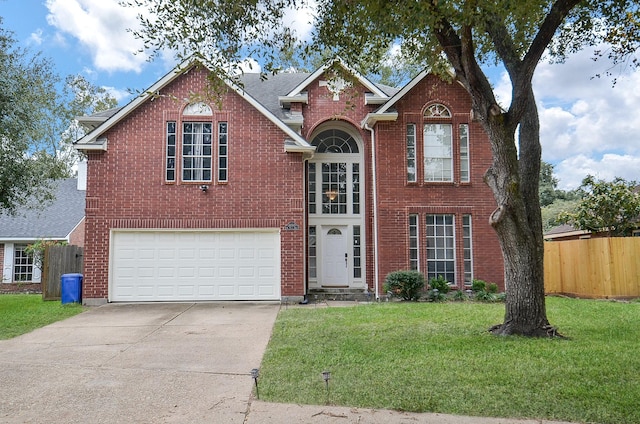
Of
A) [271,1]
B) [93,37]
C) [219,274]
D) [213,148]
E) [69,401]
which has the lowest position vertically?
[69,401]

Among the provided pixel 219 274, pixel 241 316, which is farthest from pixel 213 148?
pixel 241 316

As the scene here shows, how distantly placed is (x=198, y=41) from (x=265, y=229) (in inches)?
262

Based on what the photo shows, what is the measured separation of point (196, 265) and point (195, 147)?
134 inches

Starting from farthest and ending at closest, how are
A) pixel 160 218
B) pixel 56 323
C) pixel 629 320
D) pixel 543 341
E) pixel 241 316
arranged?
pixel 160 218
pixel 241 316
pixel 56 323
pixel 629 320
pixel 543 341

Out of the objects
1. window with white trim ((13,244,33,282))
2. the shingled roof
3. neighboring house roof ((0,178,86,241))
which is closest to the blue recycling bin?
the shingled roof

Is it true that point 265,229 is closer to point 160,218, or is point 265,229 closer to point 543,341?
point 160,218

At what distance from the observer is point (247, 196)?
538 inches

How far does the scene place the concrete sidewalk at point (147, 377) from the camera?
4551mm

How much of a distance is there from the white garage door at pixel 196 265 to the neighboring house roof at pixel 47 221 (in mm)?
7991

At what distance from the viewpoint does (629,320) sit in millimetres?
9367

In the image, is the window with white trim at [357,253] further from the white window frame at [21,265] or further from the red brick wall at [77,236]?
the white window frame at [21,265]

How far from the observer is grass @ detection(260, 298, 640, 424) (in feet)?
15.5

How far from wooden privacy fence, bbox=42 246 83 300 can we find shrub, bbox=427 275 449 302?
11.1 metres

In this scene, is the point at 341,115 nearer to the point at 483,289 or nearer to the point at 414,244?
the point at 414,244
